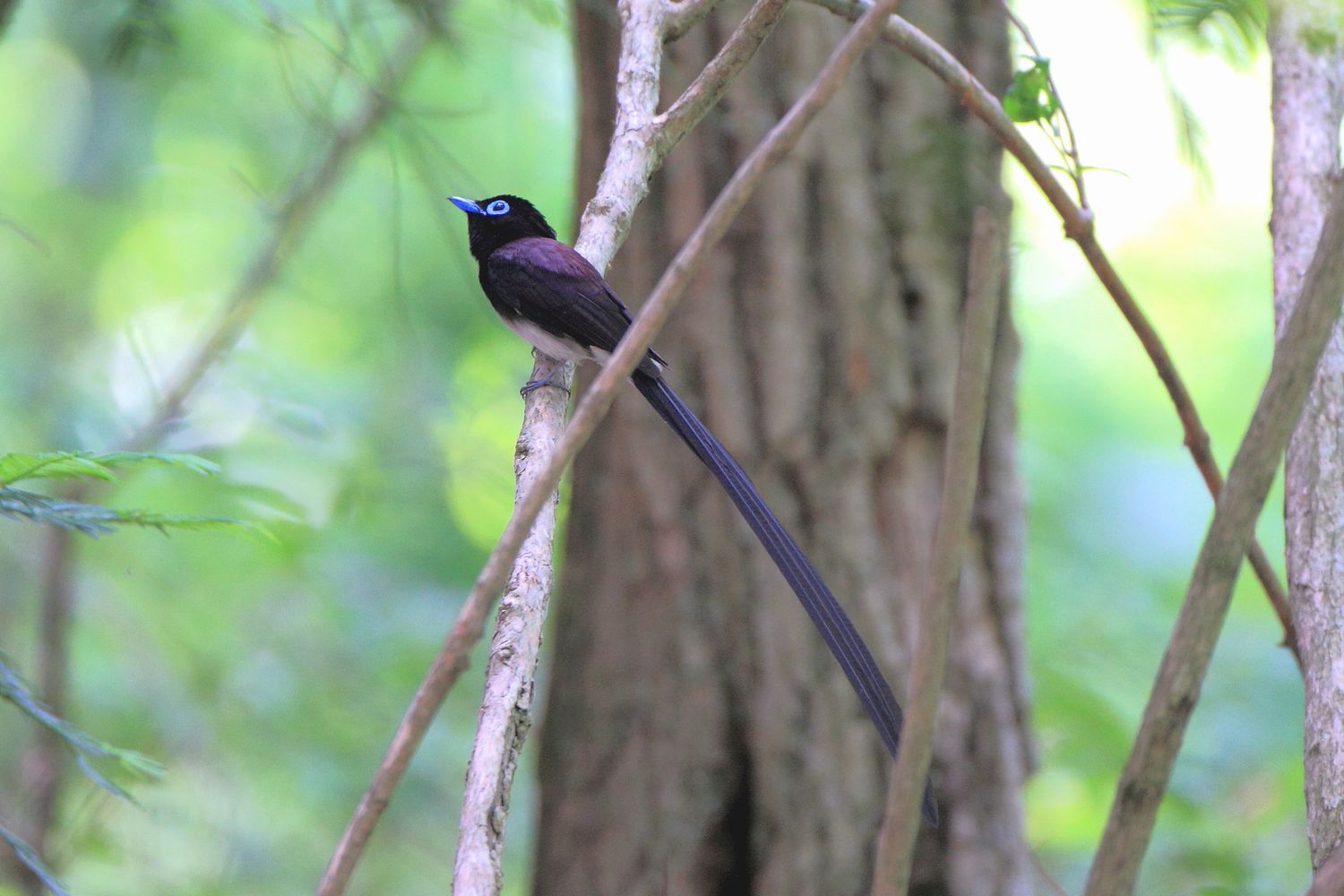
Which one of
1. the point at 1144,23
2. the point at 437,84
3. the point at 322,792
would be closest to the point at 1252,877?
the point at 1144,23

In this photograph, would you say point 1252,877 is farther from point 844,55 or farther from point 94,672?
point 94,672

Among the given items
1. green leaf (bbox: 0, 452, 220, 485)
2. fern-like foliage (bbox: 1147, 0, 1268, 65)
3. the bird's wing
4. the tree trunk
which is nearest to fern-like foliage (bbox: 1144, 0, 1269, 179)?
fern-like foliage (bbox: 1147, 0, 1268, 65)

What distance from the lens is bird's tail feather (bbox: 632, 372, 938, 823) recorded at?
1730mm

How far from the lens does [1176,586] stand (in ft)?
17.1

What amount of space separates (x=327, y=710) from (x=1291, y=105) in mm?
4620

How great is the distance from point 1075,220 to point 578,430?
115 centimetres

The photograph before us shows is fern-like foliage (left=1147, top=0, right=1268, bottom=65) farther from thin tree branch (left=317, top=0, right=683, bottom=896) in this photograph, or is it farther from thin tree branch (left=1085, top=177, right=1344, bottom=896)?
thin tree branch (left=1085, top=177, right=1344, bottom=896)

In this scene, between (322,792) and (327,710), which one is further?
(327,710)

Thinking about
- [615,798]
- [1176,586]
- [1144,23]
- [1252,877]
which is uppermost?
[1144,23]

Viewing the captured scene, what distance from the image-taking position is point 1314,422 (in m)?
1.63

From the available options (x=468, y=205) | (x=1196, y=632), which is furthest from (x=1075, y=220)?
(x=468, y=205)

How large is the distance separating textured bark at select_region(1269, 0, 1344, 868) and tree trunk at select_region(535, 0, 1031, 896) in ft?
4.54

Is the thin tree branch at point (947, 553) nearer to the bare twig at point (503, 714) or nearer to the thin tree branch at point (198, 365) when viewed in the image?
the bare twig at point (503, 714)

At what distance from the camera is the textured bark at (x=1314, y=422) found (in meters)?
1.45
